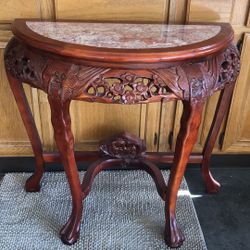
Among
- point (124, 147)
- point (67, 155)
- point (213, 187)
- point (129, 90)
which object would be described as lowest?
point (213, 187)

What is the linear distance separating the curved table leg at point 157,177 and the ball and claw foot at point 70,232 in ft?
0.94

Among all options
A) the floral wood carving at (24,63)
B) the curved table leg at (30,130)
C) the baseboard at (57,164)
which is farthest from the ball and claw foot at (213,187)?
the floral wood carving at (24,63)

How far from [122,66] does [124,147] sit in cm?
49

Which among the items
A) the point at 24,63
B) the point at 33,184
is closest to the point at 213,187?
the point at 33,184

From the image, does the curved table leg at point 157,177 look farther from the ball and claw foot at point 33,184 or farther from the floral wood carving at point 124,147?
the ball and claw foot at point 33,184

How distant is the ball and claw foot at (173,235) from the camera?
1.02 meters

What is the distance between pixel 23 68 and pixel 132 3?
1.29ft

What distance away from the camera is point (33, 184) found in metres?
1.22

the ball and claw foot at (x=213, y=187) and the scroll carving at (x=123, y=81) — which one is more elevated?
the scroll carving at (x=123, y=81)

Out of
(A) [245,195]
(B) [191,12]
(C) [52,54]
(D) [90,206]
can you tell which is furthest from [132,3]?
(A) [245,195]


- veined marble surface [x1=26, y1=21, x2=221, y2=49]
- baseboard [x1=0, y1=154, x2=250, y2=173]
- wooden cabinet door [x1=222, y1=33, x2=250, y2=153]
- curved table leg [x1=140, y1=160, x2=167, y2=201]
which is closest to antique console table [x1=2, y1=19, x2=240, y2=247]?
veined marble surface [x1=26, y1=21, x2=221, y2=49]

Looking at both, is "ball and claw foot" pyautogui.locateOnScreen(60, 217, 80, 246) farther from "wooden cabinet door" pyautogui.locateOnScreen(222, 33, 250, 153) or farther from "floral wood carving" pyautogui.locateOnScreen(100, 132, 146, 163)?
"wooden cabinet door" pyautogui.locateOnScreen(222, 33, 250, 153)

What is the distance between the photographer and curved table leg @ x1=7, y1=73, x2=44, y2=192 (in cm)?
98

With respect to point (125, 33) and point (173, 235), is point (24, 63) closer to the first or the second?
point (125, 33)
